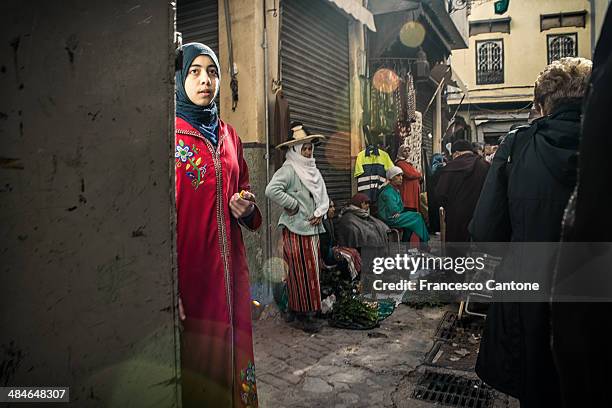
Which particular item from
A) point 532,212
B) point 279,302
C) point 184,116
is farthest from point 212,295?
point 279,302

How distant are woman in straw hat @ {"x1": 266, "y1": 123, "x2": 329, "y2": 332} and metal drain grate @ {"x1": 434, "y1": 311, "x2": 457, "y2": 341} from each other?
4.40 feet

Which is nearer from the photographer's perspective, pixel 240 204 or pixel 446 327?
pixel 240 204

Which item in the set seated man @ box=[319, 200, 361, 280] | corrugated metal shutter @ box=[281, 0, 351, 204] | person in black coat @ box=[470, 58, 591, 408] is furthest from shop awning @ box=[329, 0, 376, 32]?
person in black coat @ box=[470, 58, 591, 408]

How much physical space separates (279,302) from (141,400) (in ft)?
13.5

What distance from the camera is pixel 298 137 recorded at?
5.07m

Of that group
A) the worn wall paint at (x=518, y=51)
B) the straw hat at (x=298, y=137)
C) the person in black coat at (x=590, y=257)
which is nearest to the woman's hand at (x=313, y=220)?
the straw hat at (x=298, y=137)

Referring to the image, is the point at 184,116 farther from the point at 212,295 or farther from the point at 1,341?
the point at 1,341

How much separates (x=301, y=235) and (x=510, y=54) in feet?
75.6

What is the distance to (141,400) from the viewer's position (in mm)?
1192

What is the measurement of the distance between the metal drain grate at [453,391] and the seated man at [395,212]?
12.5 ft

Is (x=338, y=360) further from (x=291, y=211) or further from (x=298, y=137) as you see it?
(x=298, y=137)

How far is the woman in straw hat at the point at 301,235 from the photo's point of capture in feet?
15.9

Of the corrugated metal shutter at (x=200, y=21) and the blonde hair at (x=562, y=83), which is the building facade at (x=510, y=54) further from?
the blonde hair at (x=562, y=83)

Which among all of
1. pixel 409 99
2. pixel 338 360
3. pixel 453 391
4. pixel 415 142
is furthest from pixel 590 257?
pixel 415 142
